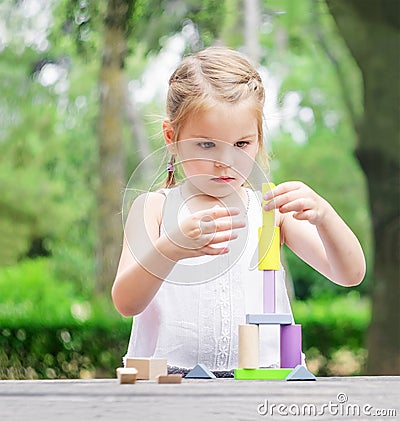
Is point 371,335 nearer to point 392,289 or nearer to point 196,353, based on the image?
point 392,289

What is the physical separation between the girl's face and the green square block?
331mm

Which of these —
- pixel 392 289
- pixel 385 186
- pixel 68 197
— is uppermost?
pixel 68 197

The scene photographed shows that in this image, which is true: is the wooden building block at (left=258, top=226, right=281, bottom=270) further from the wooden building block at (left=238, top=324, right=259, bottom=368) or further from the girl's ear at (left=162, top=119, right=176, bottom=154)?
the girl's ear at (left=162, top=119, right=176, bottom=154)

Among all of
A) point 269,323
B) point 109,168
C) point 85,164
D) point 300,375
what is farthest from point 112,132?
point 300,375

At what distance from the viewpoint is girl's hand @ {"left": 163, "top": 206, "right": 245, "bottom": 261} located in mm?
1232

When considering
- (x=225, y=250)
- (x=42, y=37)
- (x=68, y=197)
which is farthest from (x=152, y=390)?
(x=68, y=197)

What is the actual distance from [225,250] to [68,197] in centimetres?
1310

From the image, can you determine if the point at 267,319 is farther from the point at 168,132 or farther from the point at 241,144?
the point at 168,132

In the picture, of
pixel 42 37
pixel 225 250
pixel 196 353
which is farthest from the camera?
pixel 42 37

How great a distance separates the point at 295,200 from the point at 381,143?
193 inches

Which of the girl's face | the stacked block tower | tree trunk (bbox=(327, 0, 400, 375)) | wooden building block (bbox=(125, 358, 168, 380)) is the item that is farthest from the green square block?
tree trunk (bbox=(327, 0, 400, 375))

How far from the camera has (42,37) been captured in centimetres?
1001

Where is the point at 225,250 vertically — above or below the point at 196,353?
above

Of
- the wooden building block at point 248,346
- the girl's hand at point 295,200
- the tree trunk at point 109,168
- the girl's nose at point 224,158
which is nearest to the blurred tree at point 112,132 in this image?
the tree trunk at point 109,168
